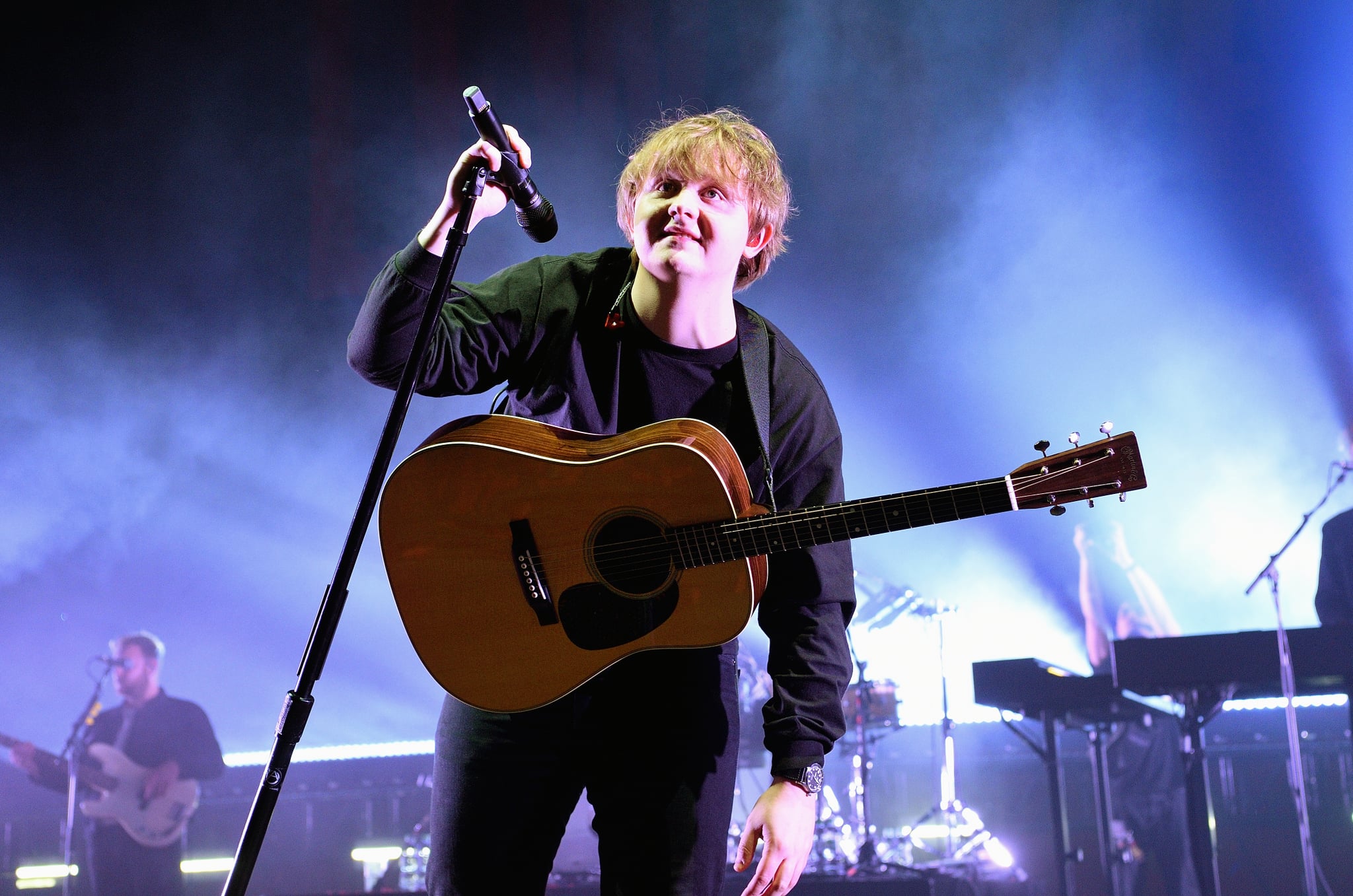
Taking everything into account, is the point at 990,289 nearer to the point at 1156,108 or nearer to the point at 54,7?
the point at 1156,108

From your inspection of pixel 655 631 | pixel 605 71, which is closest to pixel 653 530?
pixel 655 631

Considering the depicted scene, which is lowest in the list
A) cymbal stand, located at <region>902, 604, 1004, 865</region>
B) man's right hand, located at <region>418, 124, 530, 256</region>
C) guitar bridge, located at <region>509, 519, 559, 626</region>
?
cymbal stand, located at <region>902, 604, 1004, 865</region>

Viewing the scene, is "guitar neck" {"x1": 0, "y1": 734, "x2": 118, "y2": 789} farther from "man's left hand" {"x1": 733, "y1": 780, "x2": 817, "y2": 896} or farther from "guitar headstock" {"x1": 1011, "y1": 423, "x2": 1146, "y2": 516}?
"guitar headstock" {"x1": 1011, "y1": 423, "x2": 1146, "y2": 516}

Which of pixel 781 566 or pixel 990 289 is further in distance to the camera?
pixel 990 289

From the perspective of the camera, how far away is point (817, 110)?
Answer: 23.8 ft

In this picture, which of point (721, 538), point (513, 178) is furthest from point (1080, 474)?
point (513, 178)

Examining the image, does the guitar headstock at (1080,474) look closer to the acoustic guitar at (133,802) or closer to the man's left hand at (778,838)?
the man's left hand at (778,838)

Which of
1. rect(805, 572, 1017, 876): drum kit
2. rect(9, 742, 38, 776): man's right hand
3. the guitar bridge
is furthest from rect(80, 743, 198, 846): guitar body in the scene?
the guitar bridge

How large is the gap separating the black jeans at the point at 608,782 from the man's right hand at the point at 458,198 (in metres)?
0.80

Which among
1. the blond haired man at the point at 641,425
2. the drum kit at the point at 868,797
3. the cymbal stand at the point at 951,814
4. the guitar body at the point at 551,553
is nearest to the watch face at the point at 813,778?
the blond haired man at the point at 641,425

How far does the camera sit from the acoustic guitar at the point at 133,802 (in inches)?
247

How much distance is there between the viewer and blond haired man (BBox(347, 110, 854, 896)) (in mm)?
1692

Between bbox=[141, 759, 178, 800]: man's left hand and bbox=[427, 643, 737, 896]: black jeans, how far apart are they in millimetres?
5555

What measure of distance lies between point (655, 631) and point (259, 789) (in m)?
0.65
